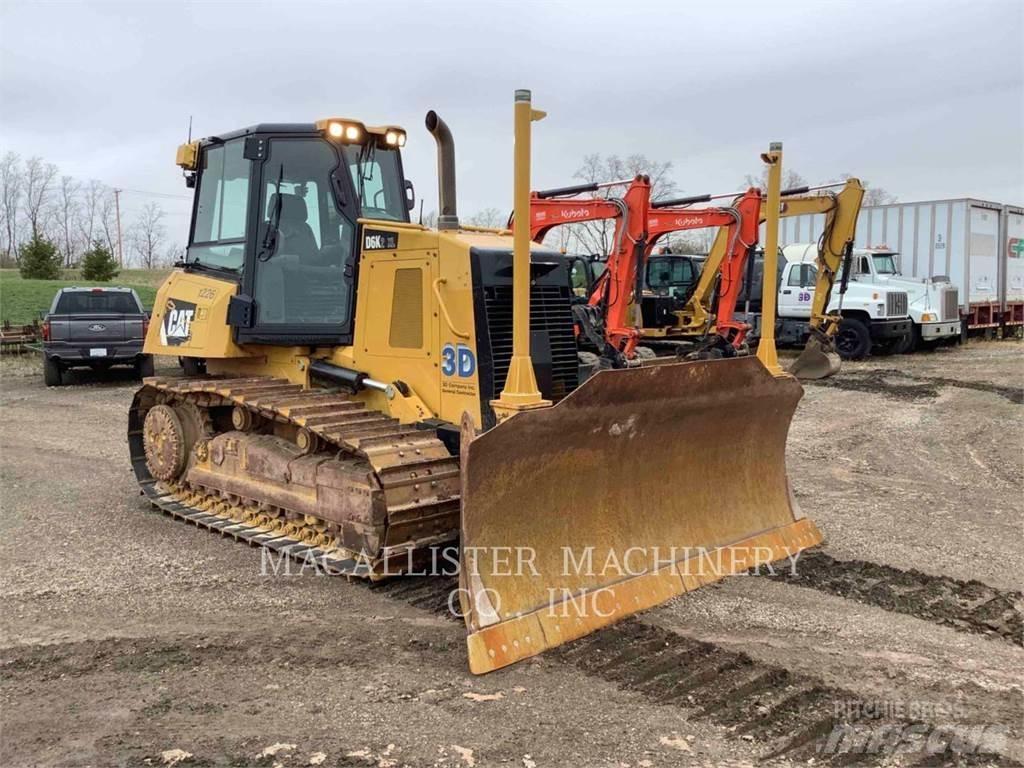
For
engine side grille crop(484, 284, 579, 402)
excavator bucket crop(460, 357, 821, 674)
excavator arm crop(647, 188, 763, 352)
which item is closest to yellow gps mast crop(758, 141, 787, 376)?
excavator bucket crop(460, 357, 821, 674)

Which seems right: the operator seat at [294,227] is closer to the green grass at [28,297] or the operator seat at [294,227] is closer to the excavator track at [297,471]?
the excavator track at [297,471]

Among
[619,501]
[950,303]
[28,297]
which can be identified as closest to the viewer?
[619,501]

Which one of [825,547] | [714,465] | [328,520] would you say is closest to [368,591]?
[328,520]

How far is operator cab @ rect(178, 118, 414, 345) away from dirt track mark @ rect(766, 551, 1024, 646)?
3401 mm

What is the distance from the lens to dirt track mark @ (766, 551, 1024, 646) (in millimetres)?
4551

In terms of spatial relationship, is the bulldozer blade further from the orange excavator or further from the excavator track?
the excavator track

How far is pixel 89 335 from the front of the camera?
15125 millimetres

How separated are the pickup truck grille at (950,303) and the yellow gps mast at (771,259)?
16083mm

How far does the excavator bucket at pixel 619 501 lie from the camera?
4230mm

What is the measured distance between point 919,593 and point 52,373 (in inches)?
581

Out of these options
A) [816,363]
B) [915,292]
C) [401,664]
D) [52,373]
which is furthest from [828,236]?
[52,373]

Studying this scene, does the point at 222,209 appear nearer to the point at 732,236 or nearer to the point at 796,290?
the point at 732,236

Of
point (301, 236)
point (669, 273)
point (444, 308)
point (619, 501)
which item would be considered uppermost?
point (669, 273)

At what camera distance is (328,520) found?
5.33 meters
